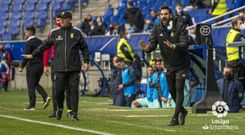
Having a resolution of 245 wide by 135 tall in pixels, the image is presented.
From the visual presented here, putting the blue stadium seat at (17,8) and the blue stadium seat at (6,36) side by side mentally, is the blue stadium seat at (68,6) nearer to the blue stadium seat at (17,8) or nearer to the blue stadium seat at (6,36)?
the blue stadium seat at (6,36)

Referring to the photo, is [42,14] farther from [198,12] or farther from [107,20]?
[198,12]

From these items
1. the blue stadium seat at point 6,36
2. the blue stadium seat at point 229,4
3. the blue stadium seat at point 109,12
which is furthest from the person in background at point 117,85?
the blue stadium seat at point 6,36

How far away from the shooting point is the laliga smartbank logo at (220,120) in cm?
1280

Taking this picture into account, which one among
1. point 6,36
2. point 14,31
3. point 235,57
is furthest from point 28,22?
point 235,57

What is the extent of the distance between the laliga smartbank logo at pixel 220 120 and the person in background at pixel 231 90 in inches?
23.2

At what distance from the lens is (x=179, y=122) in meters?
13.3

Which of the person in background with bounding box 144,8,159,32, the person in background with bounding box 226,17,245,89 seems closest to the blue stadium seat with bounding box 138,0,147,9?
the person in background with bounding box 144,8,159,32

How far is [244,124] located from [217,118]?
1312 millimetres

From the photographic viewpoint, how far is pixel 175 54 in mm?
13344

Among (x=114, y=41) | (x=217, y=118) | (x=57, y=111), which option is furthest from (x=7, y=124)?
(x=114, y=41)

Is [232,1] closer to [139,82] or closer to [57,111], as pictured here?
[139,82]

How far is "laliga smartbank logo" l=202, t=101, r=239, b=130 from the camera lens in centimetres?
1280

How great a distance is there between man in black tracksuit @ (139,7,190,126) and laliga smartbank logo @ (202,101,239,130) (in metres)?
0.54

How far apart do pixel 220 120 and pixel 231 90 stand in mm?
3549
